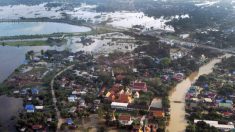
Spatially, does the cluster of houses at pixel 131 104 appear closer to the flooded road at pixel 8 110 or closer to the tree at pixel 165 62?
the tree at pixel 165 62

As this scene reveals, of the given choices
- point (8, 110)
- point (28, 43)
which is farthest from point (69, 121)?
point (28, 43)

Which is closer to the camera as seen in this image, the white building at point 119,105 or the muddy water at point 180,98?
the muddy water at point 180,98

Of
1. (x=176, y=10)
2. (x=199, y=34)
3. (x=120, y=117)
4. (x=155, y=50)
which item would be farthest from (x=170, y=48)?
(x=176, y=10)

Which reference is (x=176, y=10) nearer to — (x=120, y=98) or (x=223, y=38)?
(x=223, y=38)

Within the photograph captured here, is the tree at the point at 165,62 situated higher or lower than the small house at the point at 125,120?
higher

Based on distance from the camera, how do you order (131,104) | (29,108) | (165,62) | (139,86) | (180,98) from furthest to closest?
(165,62) < (139,86) < (180,98) < (131,104) < (29,108)

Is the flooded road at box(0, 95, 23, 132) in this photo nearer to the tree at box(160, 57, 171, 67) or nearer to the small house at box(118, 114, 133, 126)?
the small house at box(118, 114, 133, 126)

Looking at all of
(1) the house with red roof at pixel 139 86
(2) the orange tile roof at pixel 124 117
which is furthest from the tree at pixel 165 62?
(2) the orange tile roof at pixel 124 117

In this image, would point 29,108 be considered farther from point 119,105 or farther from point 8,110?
point 119,105
